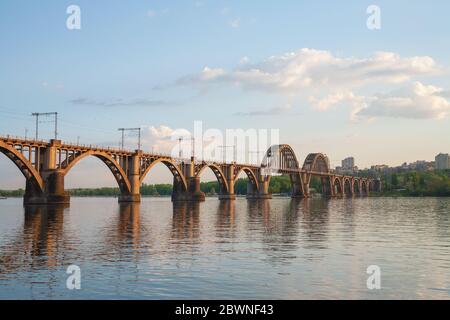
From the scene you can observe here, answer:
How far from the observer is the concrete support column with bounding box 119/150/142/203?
104438 mm

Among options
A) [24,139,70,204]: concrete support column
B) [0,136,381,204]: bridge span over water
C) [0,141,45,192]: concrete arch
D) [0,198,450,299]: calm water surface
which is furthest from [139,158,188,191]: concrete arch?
[0,198,450,299]: calm water surface

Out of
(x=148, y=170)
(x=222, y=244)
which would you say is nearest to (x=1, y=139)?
(x=148, y=170)

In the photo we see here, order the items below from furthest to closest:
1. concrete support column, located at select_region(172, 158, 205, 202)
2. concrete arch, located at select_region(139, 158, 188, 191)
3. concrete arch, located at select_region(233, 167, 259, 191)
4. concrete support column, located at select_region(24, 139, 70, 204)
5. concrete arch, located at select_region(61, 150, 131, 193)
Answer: concrete arch, located at select_region(233, 167, 259, 191) < concrete support column, located at select_region(172, 158, 205, 202) < concrete arch, located at select_region(139, 158, 188, 191) < concrete arch, located at select_region(61, 150, 131, 193) < concrete support column, located at select_region(24, 139, 70, 204)

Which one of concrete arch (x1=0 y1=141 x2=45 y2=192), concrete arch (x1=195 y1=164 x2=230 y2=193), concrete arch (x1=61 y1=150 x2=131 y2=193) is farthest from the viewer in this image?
concrete arch (x1=195 y1=164 x2=230 y2=193)

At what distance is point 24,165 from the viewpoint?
7569 cm

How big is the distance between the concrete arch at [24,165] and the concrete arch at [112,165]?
686 centimetres

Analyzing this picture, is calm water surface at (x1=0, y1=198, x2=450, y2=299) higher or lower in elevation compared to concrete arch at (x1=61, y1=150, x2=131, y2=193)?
lower

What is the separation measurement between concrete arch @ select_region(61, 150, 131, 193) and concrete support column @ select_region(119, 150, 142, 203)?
1.05 meters

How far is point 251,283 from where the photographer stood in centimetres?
1748

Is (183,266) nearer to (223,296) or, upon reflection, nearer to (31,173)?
(223,296)

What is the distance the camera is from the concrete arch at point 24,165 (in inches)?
2857

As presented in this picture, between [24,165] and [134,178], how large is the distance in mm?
31239

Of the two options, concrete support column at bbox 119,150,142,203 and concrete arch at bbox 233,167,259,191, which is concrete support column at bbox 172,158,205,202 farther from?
concrete arch at bbox 233,167,259,191

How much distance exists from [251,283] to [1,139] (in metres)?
63.7
